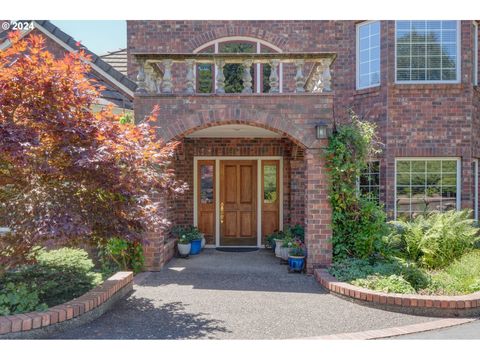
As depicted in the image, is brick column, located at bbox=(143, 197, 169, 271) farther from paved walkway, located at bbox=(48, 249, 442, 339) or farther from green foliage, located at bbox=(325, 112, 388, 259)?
green foliage, located at bbox=(325, 112, 388, 259)

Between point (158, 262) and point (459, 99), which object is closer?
point (158, 262)

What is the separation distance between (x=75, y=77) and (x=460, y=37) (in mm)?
8810

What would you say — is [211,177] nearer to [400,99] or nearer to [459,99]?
[400,99]

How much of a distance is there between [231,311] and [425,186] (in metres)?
6.36

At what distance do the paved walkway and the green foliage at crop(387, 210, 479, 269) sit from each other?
6.36 ft

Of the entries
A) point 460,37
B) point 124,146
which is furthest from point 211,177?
point 460,37

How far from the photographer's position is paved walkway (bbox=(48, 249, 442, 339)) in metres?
4.80

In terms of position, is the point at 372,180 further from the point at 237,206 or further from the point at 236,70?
the point at 236,70

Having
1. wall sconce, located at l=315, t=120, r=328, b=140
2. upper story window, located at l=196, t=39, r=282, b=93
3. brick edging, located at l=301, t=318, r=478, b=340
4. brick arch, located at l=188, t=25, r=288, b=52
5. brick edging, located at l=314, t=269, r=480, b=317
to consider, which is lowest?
brick edging, located at l=301, t=318, r=478, b=340

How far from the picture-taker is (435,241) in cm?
730

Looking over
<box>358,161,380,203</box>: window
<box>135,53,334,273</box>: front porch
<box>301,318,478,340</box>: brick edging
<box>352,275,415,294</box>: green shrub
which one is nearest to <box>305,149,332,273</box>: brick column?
<box>135,53,334,273</box>: front porch

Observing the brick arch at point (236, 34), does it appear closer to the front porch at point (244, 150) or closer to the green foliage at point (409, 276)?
the front porch at point (244, 150)

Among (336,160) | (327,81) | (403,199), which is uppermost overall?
(327,81)

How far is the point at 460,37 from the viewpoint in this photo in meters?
9.57
